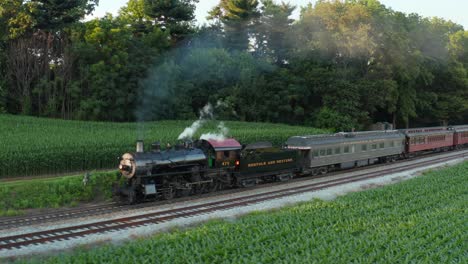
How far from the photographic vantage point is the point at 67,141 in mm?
29766

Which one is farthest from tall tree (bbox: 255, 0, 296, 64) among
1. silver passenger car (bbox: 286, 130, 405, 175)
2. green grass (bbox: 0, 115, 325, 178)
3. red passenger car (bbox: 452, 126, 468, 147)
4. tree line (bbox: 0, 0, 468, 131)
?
silver passenger car (bbox: 286, 130, 405, 175)

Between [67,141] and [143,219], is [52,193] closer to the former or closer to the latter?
[143,219]

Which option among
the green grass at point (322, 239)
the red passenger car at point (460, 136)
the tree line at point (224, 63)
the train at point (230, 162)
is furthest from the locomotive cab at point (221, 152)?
the red passenger car at point (460, 136)

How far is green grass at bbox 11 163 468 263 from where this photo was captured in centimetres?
1165

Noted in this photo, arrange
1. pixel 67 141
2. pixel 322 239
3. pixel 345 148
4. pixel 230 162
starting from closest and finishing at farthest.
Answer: pixel 322 239, pixel 230 162, pixel 67 141, pixel 345 148

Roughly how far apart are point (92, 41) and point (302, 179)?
28223 millimetres

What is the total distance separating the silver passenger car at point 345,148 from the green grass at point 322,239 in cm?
1056

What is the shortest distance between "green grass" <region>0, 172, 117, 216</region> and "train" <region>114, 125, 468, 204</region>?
45.3 inches

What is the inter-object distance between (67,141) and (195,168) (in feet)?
40.3

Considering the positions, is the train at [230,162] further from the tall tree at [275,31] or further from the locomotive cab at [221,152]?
the tall tree at [275,31]

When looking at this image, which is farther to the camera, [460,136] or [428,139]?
[460,136]

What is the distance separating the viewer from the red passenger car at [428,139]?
127 feet

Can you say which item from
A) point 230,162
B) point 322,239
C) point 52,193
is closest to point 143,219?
point 52,193

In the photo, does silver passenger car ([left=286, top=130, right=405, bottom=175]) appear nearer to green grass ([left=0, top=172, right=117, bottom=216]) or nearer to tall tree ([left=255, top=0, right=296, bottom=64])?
green grass ([left=0, top=172, right=117, bottom=216])
